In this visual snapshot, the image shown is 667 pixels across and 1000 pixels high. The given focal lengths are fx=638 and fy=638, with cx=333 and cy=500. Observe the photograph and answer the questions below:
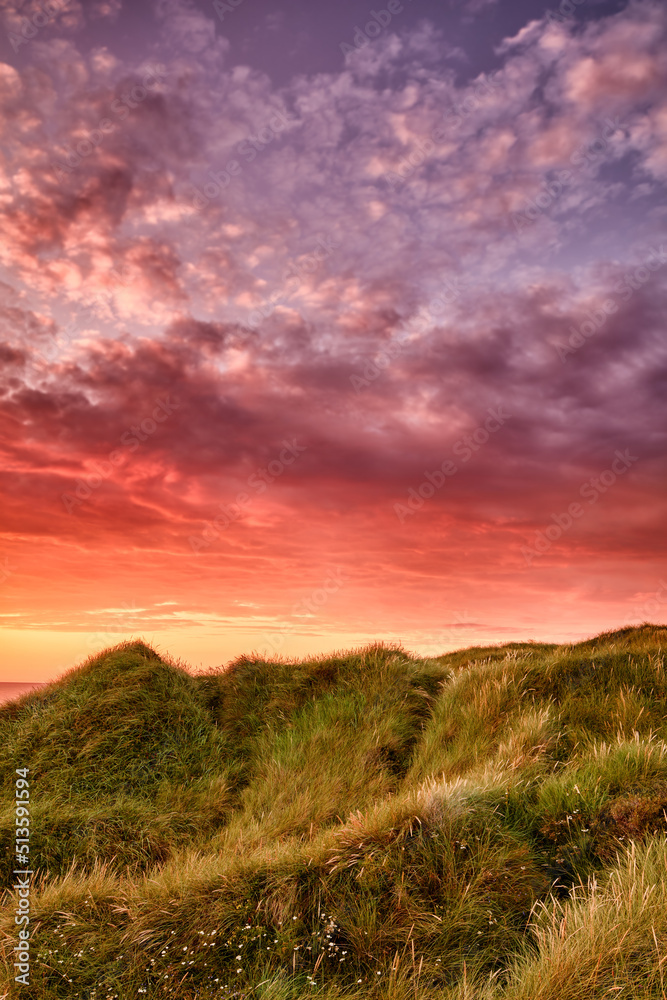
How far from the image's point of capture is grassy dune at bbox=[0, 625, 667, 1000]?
15.2 ft

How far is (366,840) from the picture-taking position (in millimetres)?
5723

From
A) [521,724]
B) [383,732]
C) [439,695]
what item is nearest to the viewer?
[521,724]

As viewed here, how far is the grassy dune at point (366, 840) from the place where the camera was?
464 centimetres

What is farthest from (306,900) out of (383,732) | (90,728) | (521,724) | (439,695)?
(90,728)

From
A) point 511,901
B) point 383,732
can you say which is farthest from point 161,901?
point 383,732

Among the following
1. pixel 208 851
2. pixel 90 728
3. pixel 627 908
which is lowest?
pixel 208 851

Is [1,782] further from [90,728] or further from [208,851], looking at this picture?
[208,851]

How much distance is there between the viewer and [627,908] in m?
4.25

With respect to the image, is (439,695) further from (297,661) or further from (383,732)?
(297,661)

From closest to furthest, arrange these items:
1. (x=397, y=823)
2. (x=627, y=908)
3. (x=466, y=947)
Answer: (x=627, y=908) → (x=466, y=947) → (x=397, y=823)

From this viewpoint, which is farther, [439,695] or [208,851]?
[439,695]

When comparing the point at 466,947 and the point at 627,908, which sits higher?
the point at 627,908

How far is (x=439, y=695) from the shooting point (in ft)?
35.3

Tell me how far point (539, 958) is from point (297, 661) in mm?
9109
